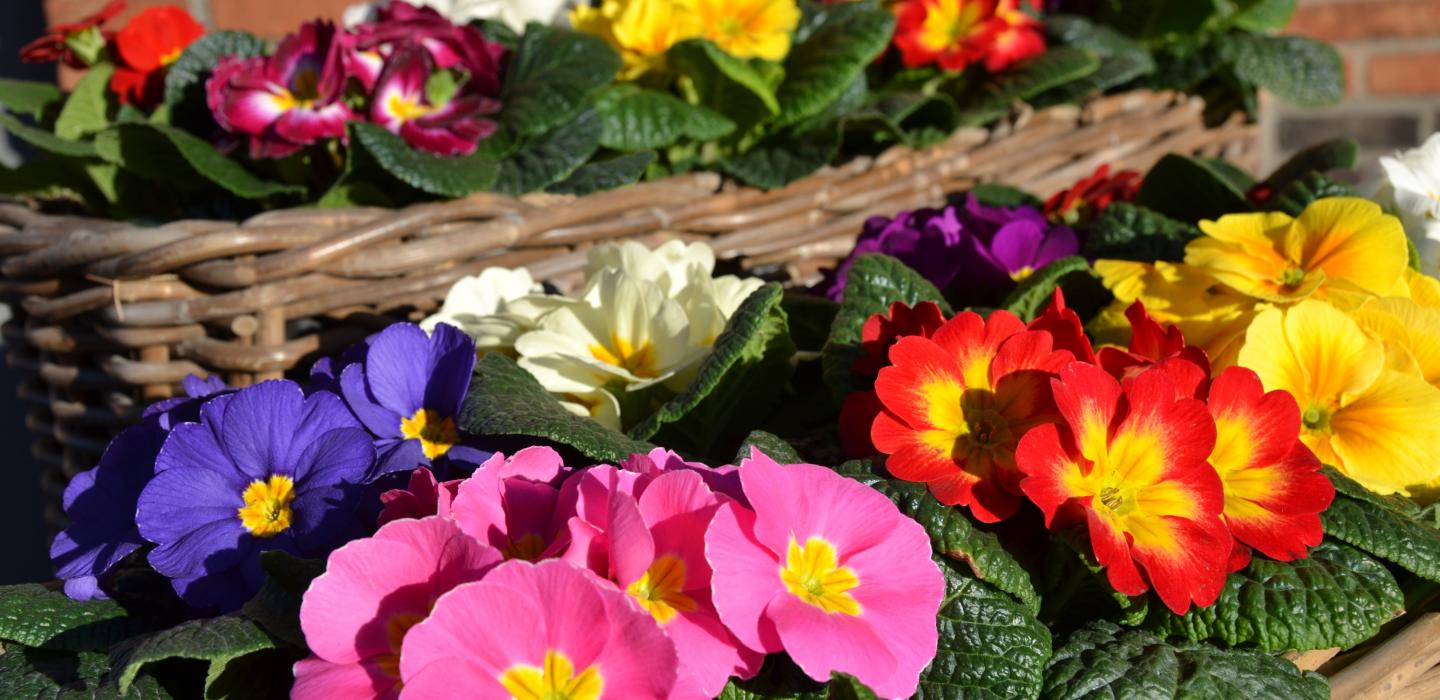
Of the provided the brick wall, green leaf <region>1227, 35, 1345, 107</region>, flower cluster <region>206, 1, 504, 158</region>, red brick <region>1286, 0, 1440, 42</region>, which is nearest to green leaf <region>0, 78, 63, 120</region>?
flower cluster <region>206, 1, 504, 158</region>

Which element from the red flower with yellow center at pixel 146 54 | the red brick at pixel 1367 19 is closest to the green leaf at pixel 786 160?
the red flower with yellow center at pixel 146 54

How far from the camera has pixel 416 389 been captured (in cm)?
84

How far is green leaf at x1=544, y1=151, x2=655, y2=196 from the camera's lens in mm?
1274

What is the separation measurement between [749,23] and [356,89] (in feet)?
1.57

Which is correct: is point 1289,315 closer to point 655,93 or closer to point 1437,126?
point 655,93

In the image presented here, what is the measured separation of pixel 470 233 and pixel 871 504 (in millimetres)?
639

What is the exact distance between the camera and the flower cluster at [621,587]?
0.54 m

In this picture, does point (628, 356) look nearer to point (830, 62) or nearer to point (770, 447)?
point (770, 447)

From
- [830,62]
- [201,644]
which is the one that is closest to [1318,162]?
[830,62]

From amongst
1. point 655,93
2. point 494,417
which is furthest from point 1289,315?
point 655,93

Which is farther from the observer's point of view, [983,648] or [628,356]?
[628,356]

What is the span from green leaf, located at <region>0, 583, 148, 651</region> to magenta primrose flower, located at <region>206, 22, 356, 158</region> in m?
0.66

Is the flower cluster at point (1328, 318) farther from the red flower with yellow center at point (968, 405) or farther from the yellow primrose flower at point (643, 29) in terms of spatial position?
the yellow primrose flower at point (643, 29)

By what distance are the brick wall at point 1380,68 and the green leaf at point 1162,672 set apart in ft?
7.77
